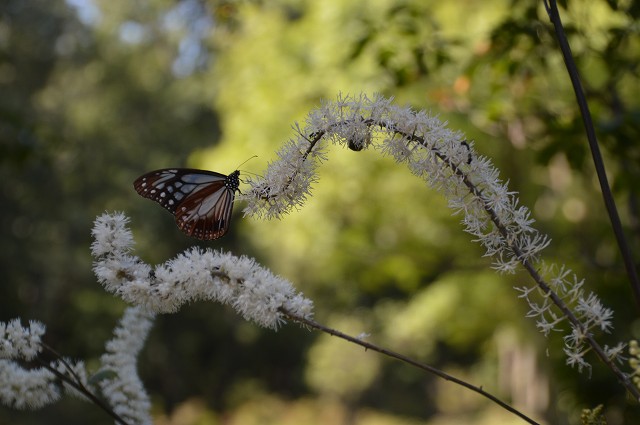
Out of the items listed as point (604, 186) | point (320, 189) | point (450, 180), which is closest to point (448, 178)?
point (450, 180)

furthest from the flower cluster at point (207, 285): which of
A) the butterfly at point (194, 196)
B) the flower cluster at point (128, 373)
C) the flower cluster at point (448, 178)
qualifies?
the butterfly at point (194, 196)

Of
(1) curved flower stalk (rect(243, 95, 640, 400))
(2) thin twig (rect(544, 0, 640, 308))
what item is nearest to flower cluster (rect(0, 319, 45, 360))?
(1) curved flower stalk (rect(243, 95, 640, 400))

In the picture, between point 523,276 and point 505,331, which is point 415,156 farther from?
point 505,331

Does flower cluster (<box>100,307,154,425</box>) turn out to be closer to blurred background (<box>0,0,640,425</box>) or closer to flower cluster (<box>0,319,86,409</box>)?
flower cluster (<box>0,319,86,409</box>)

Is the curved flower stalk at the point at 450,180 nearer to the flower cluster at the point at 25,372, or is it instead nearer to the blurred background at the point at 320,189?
the flower cluster at the point at 25,372

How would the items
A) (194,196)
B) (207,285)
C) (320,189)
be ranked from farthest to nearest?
1. (320,189)
2. (194,196)
3. (207,285)

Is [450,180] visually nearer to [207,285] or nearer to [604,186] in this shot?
[604,186]
